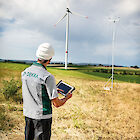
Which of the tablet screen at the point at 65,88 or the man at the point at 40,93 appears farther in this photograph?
the tablet screen at the point at 65,88

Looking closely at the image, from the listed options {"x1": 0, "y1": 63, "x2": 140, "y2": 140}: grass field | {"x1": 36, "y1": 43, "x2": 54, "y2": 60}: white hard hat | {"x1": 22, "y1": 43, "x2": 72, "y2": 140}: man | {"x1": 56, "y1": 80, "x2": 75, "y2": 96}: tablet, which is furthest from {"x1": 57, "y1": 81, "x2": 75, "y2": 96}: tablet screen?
{"x1": 0, "y1": 63, "x2": 140, "y2": 140}: grass field

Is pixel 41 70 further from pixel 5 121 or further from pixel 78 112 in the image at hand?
pixel 78 112

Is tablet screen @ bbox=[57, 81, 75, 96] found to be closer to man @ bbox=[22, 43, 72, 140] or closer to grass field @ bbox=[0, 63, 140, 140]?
man @ bbox=[22, 43, 72, 140]

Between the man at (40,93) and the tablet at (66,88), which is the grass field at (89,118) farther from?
the tablet at (66,88)

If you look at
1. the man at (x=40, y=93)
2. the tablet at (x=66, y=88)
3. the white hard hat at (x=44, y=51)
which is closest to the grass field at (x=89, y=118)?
the man at (x=40, y=93)

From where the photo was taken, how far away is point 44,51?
2.46 m

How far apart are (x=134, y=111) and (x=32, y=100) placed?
9312 millimetres

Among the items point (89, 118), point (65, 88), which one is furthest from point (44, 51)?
point (89, 118)

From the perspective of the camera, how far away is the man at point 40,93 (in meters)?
2.39

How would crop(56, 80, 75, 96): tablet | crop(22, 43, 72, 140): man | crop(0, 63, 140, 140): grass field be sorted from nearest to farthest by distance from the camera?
1. crop(22, 43, 72, 140): man
2. crop(56, 80, 75, 96): tablet
3. crop(0, 63, 140, 140): grass field

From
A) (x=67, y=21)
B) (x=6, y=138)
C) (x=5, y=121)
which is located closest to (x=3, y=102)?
(x=5, y=121)

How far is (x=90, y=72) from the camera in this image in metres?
22.8

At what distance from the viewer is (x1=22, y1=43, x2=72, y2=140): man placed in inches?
94.1

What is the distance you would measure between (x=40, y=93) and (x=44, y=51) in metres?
0.70
